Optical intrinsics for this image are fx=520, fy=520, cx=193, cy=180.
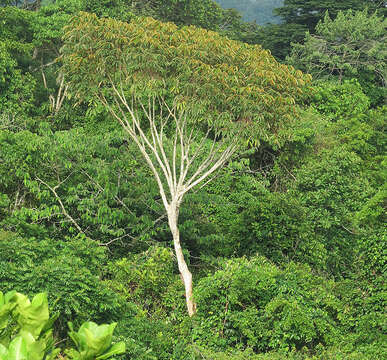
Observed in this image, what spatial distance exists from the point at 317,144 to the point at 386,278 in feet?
26.7

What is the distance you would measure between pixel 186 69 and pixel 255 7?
67.9 metres

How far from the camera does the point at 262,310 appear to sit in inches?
339

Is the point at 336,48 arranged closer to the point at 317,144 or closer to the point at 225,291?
the point at 317,144

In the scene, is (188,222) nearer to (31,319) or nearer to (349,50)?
(31,319)

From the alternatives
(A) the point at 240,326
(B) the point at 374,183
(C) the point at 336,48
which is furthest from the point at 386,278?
(C) the point at 336,48

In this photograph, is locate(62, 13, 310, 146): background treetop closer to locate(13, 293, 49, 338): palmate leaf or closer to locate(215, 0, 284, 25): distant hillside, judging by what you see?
locate(13, 293, 49, 338): palmate leaf

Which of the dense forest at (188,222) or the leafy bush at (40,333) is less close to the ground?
the leafy bush at (40,333)

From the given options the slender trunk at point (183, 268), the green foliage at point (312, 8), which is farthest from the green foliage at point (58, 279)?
the green foliage at point (312, 8)

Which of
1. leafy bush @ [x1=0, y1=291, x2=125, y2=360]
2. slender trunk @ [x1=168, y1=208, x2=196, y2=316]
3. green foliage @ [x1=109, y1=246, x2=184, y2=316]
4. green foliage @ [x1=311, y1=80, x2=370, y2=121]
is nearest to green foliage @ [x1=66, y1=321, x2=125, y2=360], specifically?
leafy bush @ [x1=0, y1=291, x2=125, y2=360]

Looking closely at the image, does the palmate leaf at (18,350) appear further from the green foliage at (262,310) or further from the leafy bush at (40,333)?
the green foliage at (262,310)

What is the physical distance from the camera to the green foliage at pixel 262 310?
8148 millimetres

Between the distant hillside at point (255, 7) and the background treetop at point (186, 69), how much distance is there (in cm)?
5695

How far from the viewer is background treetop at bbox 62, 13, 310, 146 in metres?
9.45

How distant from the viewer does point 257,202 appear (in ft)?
38.2
